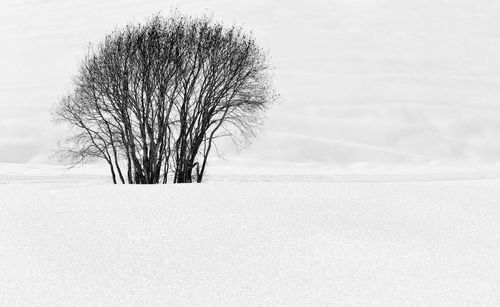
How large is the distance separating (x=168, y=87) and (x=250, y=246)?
22.5 m

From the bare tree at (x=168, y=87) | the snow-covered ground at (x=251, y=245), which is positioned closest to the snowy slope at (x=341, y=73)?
the bare tree at (x=168, y=87)

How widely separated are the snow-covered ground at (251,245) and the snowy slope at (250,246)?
3cm

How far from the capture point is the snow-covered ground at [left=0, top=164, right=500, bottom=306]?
934 cm

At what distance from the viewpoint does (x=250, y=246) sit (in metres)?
Answer: 11.3

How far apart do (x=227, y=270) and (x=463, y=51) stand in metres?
88.1

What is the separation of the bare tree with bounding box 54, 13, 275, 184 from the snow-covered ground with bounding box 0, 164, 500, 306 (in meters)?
16.6

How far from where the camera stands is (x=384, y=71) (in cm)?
8506

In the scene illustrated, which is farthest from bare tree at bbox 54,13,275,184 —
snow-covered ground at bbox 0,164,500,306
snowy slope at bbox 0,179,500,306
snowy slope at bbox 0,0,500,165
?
snowy slope at bbox 0,0,500,165

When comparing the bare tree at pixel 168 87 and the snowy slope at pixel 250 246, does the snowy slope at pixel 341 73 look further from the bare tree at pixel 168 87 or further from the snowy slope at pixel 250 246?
the snowy slope at pixel 250 246

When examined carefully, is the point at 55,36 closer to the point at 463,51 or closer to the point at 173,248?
the point at 463,51

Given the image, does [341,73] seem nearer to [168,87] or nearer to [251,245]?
[168,87]

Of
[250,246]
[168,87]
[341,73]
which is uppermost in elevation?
[341,73]

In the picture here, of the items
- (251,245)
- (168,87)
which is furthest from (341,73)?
(251,245)

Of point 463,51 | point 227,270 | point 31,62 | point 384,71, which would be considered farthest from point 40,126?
point 227,270
